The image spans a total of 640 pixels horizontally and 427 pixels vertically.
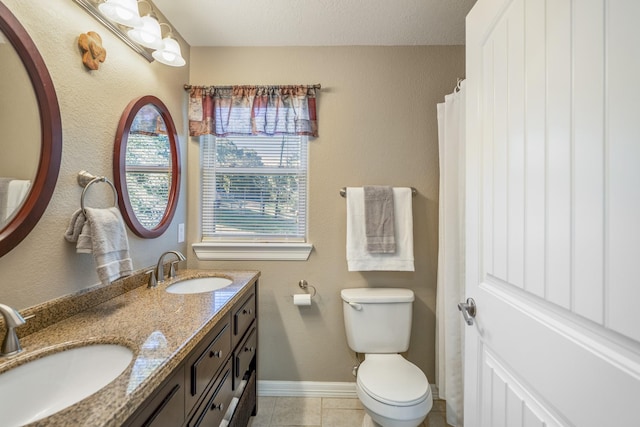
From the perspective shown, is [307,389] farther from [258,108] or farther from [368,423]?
[258,108]

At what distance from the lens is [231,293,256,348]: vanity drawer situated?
1.25 metres

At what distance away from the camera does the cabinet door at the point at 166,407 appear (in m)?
0.64

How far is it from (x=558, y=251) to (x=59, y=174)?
1.55 metres

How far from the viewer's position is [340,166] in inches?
71.2

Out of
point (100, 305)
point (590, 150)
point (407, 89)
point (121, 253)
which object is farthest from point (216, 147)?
point (590, 150)

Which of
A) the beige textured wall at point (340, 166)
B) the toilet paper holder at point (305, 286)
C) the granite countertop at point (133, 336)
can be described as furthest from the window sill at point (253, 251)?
the granite countertop at point (133, 336)

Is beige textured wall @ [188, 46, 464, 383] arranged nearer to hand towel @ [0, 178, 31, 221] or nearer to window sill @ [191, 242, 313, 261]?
window sill @ [191, 242, 313, 261]

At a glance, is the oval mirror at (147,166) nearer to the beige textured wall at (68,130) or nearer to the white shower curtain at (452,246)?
the beige textured wall at (68,130)

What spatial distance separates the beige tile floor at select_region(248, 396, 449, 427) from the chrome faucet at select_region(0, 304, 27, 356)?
1.31m

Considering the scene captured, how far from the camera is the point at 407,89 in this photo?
5.84ft

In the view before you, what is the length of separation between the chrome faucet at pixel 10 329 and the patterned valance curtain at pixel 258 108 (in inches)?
52.4

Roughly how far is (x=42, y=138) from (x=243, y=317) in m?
1.07

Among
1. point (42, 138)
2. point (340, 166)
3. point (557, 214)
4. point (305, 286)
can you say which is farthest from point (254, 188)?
point (557, 214)

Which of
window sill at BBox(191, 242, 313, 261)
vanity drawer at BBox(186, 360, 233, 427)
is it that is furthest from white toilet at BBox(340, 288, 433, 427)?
vanity drawer at BBox(186, 360, 233, 427)
